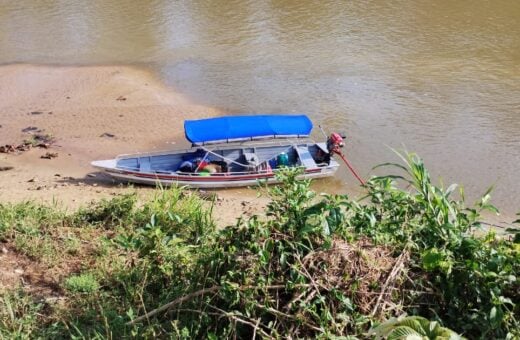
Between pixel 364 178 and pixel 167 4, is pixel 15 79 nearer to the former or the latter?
pixel 167 4

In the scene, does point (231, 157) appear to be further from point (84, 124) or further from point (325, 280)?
point (325, 280)

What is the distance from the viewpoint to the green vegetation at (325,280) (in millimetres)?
3764

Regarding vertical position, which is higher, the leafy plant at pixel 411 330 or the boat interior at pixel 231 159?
the leafy plant at pixel 411 330

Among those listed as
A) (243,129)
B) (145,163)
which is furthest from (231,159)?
(145,163)

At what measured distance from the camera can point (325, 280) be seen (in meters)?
3.91

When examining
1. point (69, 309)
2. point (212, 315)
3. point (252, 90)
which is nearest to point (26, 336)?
point (69, 309)

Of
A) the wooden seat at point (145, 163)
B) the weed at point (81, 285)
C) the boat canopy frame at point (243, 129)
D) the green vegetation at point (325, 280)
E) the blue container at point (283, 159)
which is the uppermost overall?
the green vegetation at point (325, 280)

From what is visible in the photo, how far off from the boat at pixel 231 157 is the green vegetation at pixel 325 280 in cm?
668

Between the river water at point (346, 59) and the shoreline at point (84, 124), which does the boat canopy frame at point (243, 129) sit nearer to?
the shoreline at point (84, 124)

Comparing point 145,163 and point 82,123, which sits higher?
point 145,163

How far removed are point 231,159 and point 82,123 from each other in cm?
512

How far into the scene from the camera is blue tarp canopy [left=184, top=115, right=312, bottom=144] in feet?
38.2

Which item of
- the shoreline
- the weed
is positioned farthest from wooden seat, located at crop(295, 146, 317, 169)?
the weed

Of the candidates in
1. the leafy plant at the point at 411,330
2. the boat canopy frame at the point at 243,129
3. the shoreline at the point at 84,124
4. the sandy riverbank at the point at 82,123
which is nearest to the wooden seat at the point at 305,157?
the boat canopy frame at the point at 243,129
